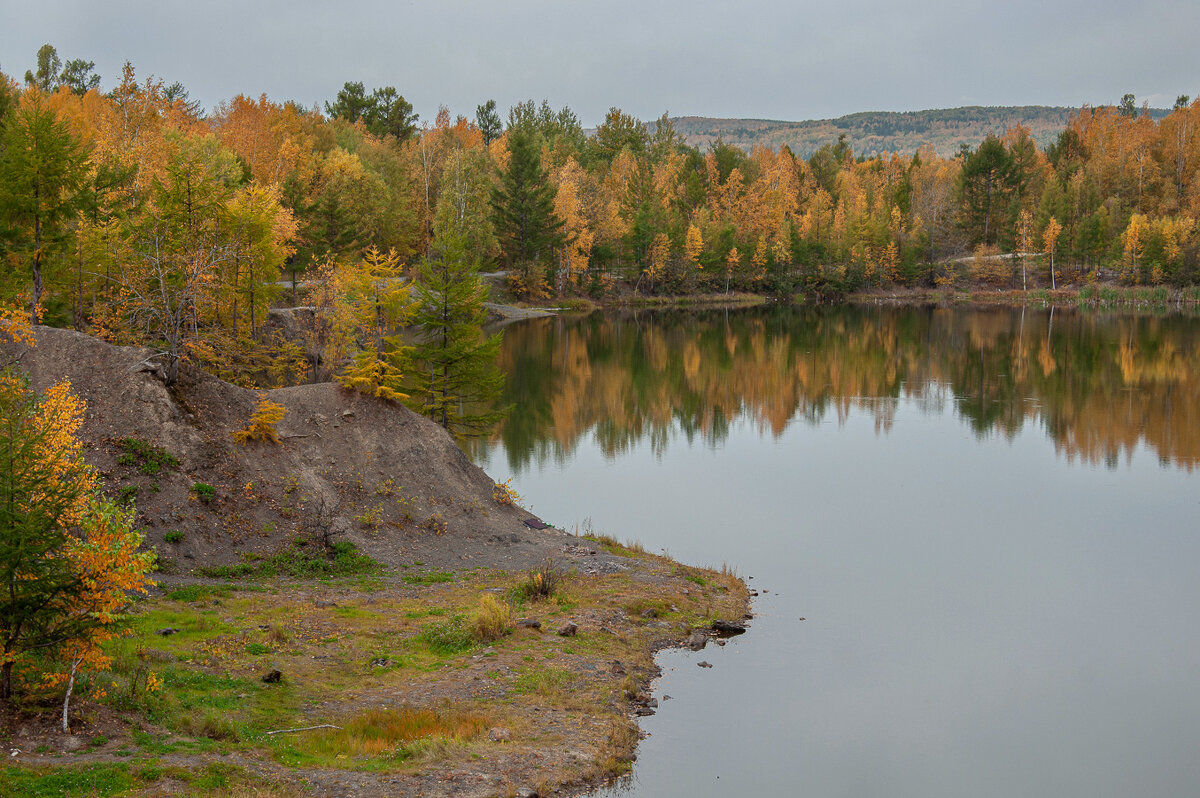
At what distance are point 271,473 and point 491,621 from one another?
8.30m

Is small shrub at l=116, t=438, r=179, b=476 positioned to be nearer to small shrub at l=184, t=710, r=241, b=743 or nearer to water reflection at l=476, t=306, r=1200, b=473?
small shrub at l=184, t=710, r=241, b=743

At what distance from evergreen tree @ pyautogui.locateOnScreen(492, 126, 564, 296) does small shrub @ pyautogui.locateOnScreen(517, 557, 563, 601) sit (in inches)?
3246

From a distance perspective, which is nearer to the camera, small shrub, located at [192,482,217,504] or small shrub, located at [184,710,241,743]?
small shrub, located at [184,710,241,743]

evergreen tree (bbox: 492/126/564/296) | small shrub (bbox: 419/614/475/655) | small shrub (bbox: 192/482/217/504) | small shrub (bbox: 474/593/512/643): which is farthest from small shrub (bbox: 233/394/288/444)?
evergreen tree (bbox: 492/126/564/296)

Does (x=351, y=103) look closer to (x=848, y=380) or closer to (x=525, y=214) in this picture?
(x=525, y=214)

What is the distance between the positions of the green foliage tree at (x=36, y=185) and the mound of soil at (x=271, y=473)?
12.1m

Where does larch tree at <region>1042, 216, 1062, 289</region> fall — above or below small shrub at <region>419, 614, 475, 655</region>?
above

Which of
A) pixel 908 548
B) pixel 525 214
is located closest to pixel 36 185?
pixel 908 548

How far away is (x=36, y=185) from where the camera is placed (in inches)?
1282

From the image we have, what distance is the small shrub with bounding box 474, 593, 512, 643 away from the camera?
17688 mm

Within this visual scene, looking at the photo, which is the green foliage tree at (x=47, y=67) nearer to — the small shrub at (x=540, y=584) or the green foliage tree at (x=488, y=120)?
the green foliage tree at (x=488, y=120)

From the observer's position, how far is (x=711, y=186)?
138750mm

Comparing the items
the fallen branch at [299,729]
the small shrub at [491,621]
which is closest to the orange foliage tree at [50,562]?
the fallen branch at [299,729]

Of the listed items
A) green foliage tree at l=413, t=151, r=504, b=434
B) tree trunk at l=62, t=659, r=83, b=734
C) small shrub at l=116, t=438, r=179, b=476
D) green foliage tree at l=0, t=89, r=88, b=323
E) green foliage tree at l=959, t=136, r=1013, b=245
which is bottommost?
tree trunk at l=62, t=659, r=83, b=734
